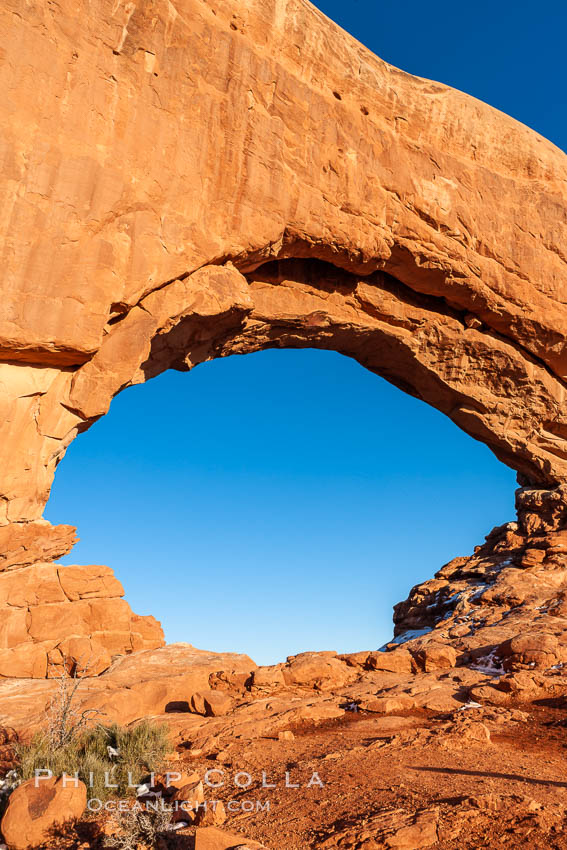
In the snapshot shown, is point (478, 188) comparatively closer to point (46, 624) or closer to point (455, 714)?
point (455, 714)

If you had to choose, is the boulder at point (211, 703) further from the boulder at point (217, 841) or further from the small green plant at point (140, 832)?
the boulder at point (217, 841)

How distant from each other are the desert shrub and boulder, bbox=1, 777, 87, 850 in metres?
0.54

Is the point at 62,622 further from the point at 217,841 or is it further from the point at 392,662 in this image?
the point at 217,841

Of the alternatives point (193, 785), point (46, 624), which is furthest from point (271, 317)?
point (193, 785)

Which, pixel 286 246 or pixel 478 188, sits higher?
pixel 478 188

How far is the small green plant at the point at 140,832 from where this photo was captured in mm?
4582

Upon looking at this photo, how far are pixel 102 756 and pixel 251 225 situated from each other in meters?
11.4

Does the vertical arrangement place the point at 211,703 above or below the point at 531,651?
below

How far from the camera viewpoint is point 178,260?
13.0 meters

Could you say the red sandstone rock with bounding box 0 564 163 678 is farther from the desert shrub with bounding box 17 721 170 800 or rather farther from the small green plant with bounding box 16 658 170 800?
the desert shrub with bounding box 17 721 170 800

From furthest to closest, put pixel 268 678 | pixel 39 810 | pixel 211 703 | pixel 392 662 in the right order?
pixel 392 662 → pixel 268 678 → pixel 211 703 → pixel 39 810

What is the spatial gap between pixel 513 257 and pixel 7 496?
15.8 meters

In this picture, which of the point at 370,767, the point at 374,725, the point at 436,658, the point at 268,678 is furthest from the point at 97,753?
the point at 436,658

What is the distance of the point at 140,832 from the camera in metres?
4.75
